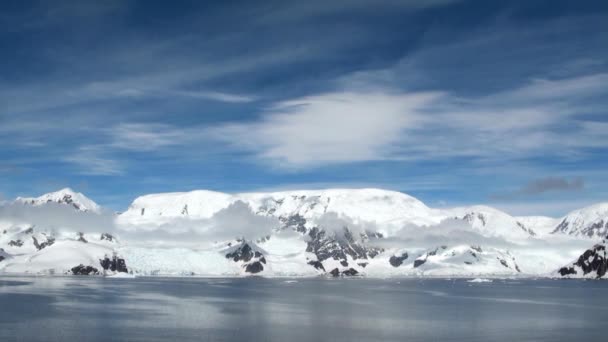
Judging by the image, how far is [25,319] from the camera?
10206 centimetres

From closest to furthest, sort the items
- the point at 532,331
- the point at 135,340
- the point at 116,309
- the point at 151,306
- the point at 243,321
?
the point at 135,340 → the point at 532,331 → the point at 243,321 → the point at 116,309 → the point at 151,306

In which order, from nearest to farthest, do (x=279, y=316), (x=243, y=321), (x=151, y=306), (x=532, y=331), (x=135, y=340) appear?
(x=135, y=340) → (x=532, y=331) → (x=243, y=321) → (x=279, y=316) → (x=151, y=306)

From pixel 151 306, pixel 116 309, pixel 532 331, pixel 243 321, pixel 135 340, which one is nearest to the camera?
pixel 135 340

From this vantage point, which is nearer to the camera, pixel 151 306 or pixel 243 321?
pixel 243 321

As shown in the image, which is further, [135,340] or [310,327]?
[310,327]

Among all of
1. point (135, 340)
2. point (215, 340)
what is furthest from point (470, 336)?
point (135, 340)

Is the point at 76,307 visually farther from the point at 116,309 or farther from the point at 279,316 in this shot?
the point at 279,316

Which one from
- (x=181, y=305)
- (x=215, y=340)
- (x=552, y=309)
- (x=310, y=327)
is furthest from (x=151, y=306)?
(x=552, y=309)

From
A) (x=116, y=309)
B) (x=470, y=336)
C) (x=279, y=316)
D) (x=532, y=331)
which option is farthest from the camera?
(x=116, y=309)

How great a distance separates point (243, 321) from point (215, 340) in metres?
25.1

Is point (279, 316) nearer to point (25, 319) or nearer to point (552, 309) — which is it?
point (25, 319)

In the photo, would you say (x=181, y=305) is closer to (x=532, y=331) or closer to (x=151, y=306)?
(x=151, y=306)

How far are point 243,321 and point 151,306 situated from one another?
39.3 meters

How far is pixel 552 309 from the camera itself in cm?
14162
